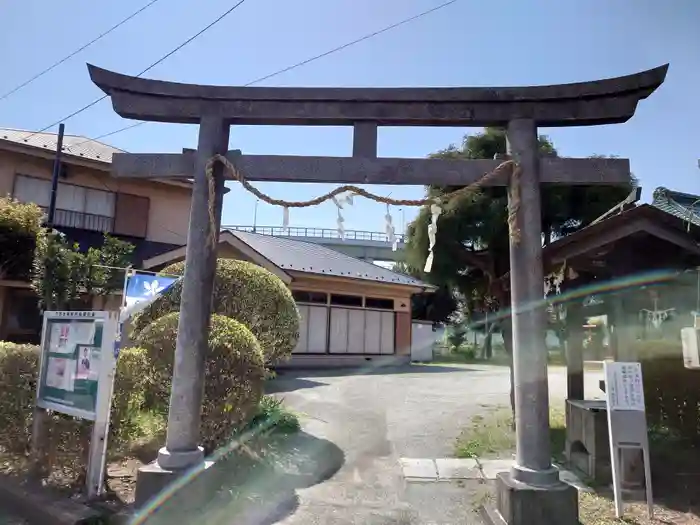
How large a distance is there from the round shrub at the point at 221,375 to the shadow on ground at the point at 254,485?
1.46 feet

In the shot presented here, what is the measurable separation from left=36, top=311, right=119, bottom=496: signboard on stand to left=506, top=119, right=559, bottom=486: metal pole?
4.01m

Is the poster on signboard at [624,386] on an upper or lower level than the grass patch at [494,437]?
upper

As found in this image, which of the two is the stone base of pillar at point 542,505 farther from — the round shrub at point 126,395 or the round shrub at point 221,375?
the round shrub at point 126,395

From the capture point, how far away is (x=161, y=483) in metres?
4.46

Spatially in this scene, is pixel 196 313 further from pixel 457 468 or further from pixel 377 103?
pixel 457 468

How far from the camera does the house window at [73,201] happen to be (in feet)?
52.9

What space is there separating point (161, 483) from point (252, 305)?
4.50m

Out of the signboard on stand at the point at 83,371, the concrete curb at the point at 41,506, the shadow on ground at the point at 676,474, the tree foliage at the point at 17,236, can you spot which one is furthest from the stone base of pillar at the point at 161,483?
the tree foliage at the point at 17,236

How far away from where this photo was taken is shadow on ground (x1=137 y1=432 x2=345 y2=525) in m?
4.51

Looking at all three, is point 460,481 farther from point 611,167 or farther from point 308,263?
point 308,263

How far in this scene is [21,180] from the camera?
631 inches

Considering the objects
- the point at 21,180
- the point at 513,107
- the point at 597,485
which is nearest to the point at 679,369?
the point at 597,485

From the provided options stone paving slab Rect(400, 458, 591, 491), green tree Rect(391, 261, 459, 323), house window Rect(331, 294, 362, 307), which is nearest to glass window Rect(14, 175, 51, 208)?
house window Rect(331, 294, 362, 307)

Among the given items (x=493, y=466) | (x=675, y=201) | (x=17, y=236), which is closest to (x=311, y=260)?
(x=17, y=236)
